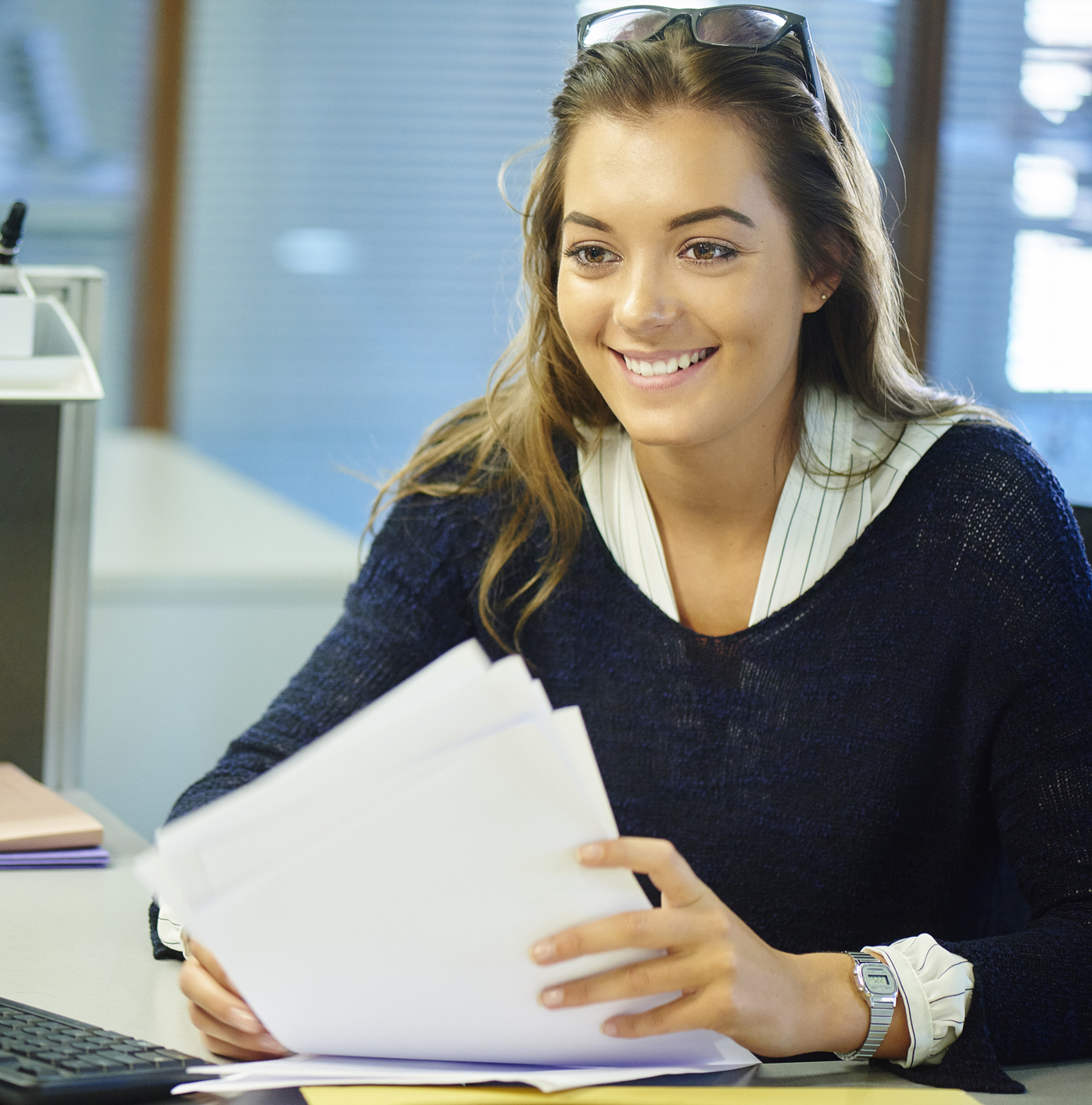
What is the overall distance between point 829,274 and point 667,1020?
0.67 metres

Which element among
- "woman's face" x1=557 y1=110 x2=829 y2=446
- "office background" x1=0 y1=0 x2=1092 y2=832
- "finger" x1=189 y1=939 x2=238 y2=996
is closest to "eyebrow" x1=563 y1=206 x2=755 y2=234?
"woman's face" x1=557 y1=110 x2=829 y2=446

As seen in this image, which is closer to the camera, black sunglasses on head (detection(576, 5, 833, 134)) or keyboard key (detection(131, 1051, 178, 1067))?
keyboard key (detection(131, 1051, 178, 1067))

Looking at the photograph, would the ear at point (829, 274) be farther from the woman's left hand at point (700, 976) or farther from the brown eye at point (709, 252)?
the woman's left hand at point (700, 976)

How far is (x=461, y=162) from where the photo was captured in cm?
397

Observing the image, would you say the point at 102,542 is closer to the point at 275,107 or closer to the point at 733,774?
the point at 733,774

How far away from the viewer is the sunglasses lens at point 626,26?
119 cm

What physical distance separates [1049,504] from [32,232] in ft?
10.5

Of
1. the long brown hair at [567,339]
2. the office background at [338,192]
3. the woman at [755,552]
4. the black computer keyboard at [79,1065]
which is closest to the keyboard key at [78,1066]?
the black computer keyboard at [79,1065]

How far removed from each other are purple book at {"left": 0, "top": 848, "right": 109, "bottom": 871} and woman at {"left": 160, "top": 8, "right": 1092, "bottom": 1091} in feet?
0.36

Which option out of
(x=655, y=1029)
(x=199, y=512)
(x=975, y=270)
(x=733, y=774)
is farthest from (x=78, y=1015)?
(x=975, y=270)

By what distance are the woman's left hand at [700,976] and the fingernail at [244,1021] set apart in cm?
18

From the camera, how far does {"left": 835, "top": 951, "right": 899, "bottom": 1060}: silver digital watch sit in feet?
2.80

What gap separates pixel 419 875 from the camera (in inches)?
27.8

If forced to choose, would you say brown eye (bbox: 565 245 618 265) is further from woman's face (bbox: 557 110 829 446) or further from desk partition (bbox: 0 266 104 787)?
desk partition (bbox: 0 266 104 787)
